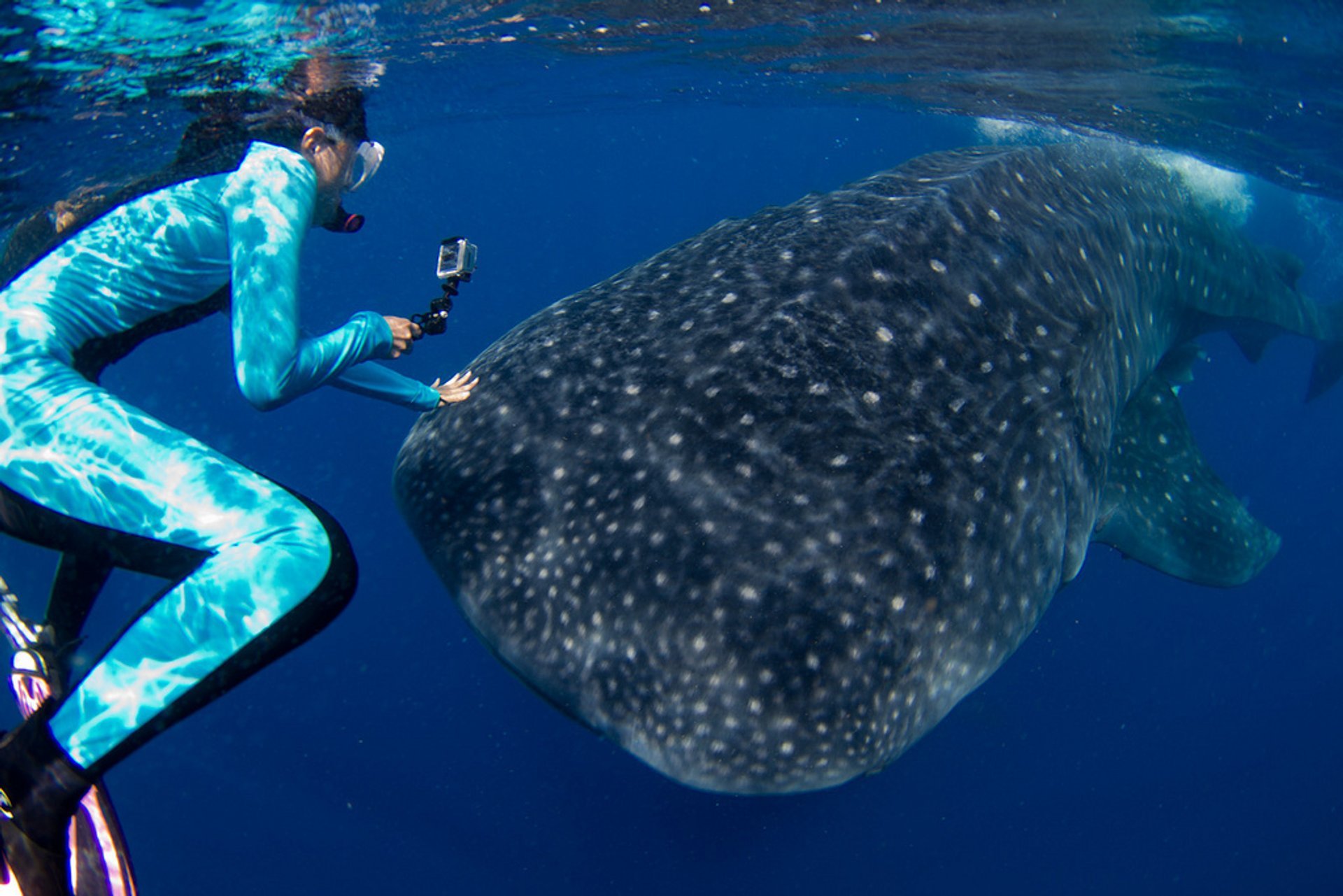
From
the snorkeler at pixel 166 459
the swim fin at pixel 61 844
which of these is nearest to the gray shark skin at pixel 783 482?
the snorkeler at pixel 166 459

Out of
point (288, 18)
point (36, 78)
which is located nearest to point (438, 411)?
point (288, 18)

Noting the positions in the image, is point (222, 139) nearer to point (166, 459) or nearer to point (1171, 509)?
point (166, 459)

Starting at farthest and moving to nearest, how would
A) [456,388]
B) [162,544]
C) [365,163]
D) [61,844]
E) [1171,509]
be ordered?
1. [1171,509]
2. [456,388]
3. [365,163]
4. [162,544]
5. [61,844]

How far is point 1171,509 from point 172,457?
6.50 m

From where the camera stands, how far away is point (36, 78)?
6.68 m

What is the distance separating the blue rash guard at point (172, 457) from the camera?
7.46 feet

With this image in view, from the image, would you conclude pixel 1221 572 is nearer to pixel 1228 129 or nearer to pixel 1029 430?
pixel 1029 430

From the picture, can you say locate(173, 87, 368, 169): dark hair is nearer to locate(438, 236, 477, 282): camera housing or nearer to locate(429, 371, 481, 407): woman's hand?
locate(438, 236, 477, 282): camera housing

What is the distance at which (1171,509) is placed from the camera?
5645 mm

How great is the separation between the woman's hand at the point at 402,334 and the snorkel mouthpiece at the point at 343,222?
0.45 meters

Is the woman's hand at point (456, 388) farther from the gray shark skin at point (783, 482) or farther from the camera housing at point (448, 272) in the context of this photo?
the camera housing at point (448, 272)

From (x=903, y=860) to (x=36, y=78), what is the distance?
514 inches

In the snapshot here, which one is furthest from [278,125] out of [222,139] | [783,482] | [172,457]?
[783,482]

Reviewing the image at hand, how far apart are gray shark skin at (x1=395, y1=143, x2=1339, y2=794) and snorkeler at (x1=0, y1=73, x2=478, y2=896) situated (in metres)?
0.91
